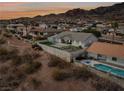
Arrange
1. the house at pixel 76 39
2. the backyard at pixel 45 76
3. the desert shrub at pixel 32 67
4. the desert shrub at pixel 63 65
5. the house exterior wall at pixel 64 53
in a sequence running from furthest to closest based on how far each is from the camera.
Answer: the house at pixel 76 39
the house exterior wall at pixel 64 53
the desert shrub at pixel 63 65
the desert shrub at pixel 32 67
the backyard at pixel 45 76

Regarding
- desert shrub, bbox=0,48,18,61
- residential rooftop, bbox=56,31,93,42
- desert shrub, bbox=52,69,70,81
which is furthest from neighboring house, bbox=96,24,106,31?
desert shrub, bbox=52,69,70,81

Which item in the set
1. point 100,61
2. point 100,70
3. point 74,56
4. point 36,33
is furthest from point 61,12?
point 36,33

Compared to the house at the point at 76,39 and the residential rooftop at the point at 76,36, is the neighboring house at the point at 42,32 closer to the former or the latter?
the house at the point at 76,39

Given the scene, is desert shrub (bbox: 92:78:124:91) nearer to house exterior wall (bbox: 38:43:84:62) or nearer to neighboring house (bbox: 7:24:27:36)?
house exterior wall (bbox: 38:43:84:62)

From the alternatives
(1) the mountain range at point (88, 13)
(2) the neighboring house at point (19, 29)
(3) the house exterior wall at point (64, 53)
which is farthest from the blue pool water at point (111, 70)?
(2) the neighboring house at point (19, 29)

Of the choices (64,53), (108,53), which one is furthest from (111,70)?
(64,53)
